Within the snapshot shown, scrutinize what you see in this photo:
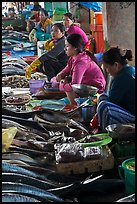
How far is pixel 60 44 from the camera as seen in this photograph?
7348 mm

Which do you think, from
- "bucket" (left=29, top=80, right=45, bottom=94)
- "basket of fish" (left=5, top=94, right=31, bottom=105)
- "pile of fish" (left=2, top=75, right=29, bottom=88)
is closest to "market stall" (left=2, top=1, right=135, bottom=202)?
"basket of fish" (left=5, top=94, right=31, bottom=105)

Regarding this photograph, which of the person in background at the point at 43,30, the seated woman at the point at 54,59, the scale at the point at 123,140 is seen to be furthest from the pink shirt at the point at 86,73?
the person in background at the point at 43,30

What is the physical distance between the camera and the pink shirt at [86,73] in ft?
18.8

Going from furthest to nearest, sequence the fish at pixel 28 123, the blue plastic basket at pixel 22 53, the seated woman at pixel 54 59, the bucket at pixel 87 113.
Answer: the blue plastic basket at pixel 22 53, the seated woman at pixel 54 59, the bucket at pixel 87 113, the fish at pixel 28 123

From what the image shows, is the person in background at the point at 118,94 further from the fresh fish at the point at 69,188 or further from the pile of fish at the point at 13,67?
the pile of fish at the point at 13,67

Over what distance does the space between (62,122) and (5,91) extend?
7.85ft

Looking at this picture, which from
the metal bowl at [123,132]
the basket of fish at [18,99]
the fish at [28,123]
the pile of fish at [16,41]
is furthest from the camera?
the pile of fish at [16,41]

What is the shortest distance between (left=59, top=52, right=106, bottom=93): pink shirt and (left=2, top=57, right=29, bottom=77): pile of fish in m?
2.84

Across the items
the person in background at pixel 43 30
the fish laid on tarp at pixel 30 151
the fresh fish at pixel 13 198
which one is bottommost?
the fish laid on tarp at pixel 30 151

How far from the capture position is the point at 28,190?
2869 mm

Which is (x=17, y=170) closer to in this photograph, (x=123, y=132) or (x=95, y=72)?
(x=123, y=132)

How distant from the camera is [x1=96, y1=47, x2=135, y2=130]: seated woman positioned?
4.38 meters

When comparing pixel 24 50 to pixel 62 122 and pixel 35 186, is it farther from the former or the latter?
pixel 35 186

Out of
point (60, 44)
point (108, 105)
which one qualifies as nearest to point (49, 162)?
point (108, 105)
